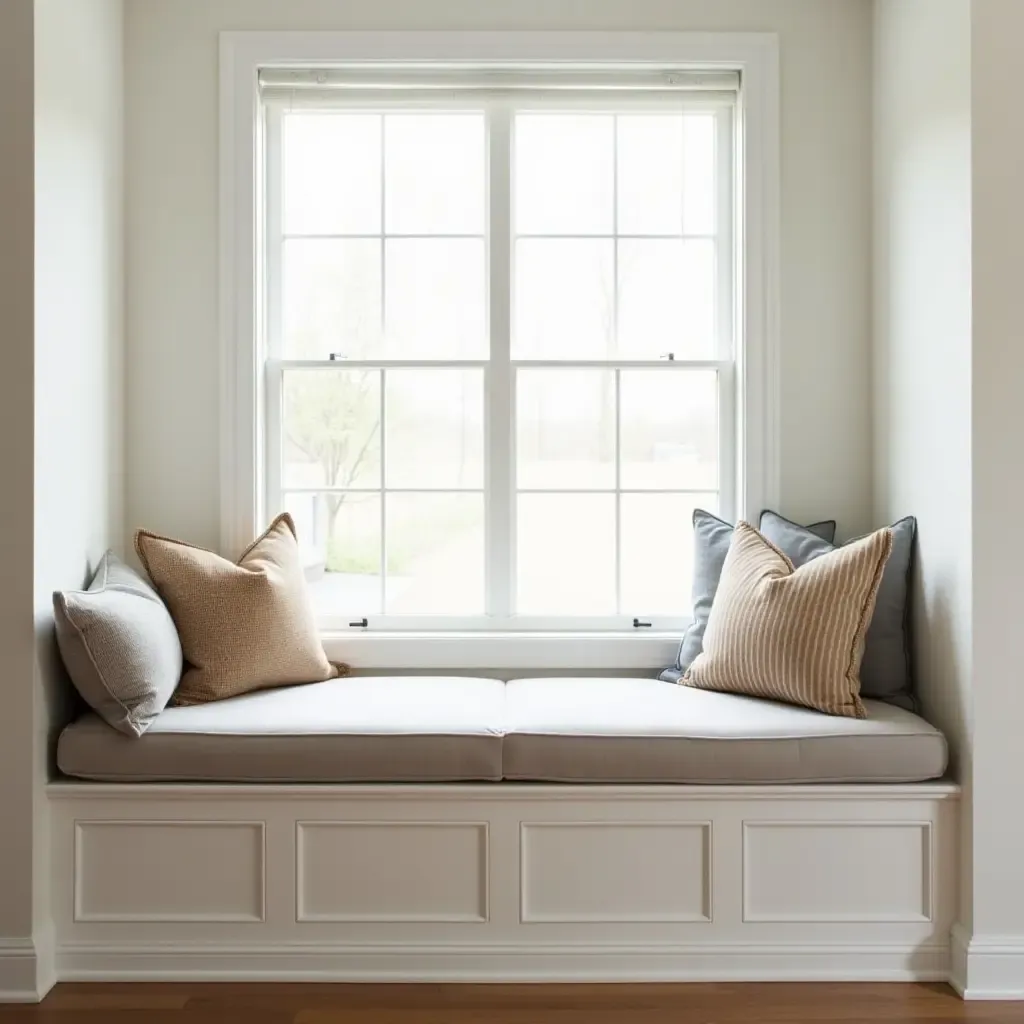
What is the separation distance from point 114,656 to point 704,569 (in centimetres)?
166

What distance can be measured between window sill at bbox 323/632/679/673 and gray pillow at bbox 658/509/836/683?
9 cm

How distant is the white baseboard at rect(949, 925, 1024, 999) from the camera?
2.57 meters

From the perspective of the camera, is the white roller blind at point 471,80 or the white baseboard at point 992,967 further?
the white roller blind at point 471,80

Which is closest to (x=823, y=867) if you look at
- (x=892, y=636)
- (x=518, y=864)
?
(x=892, y=636)

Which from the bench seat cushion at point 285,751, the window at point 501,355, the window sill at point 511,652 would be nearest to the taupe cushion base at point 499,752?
the bench seat cushion at point 285,751

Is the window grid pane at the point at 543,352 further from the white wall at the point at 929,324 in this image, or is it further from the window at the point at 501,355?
the white wall at the point at 929,324

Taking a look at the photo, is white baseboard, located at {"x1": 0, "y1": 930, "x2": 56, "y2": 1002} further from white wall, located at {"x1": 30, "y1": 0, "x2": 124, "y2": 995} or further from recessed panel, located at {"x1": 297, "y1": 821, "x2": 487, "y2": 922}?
recessed panel, located at {"x1": 297, "y1": 821, "x2": 487, "y2": 922}

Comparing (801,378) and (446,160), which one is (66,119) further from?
(801,378)

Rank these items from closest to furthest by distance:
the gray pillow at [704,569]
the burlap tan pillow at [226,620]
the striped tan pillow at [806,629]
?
the striped tan pillow at [806,629]
the burlap tan pillow at [226,620]
the gray pillow at [704,569]

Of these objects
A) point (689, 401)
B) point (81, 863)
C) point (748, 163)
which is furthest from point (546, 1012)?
point (748, 163)

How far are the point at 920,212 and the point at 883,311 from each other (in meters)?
0.36

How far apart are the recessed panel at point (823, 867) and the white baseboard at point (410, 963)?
0.13 metres

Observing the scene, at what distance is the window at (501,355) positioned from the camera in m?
3.30

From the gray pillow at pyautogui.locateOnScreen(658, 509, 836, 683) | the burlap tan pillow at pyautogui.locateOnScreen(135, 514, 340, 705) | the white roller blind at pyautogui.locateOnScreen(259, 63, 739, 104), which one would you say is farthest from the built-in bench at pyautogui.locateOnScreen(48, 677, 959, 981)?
the white roller blind at pyautogui.locateOnScreen(259, 63, 739, 104)
